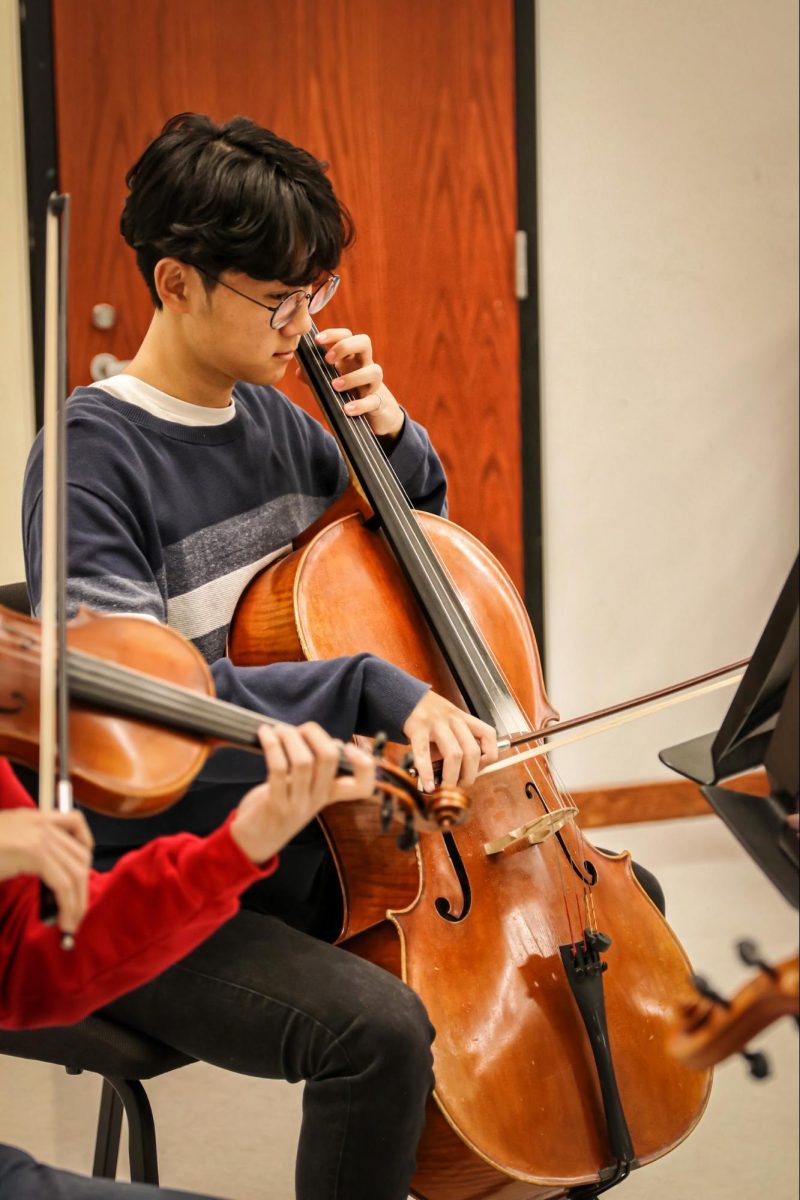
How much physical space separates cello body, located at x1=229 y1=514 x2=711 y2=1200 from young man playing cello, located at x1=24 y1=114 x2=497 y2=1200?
0.17 feet

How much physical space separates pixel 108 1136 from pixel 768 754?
0.94m

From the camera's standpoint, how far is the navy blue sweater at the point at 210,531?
4.13 ft

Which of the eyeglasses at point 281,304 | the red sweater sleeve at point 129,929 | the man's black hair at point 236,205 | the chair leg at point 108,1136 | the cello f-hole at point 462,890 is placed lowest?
the chair leg at point 108,1136

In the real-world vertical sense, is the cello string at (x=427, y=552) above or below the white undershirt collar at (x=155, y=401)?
below

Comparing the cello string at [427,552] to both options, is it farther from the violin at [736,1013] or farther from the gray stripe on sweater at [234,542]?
the violin at [736,1013]

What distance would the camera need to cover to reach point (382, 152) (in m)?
2.63

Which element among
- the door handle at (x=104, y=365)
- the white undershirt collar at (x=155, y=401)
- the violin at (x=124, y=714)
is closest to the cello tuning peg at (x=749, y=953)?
the violin at (x=124, y=714)

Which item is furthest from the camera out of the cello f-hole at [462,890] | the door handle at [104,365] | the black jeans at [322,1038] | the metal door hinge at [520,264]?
the metal door hinge at [520,264]

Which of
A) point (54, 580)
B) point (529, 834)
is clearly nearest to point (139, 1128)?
point (529, 834)

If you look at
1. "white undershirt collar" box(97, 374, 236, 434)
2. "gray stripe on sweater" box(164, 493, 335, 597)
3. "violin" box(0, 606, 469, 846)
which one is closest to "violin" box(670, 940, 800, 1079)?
"violin" box(0, 606, 469, 846)

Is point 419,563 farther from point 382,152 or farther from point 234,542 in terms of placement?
point 382,152

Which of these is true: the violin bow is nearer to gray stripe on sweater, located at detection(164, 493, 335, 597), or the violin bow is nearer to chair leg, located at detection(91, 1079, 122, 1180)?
gray stripe on sweater, located at detection(164, 493, 335, 597)

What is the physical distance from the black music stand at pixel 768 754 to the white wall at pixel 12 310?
171 centimetres

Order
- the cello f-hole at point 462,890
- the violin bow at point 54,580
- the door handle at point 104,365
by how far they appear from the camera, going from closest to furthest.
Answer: the violin bow at point 54,580 → the cello f-hole at point 462,890 → the door handle at point 104,365
